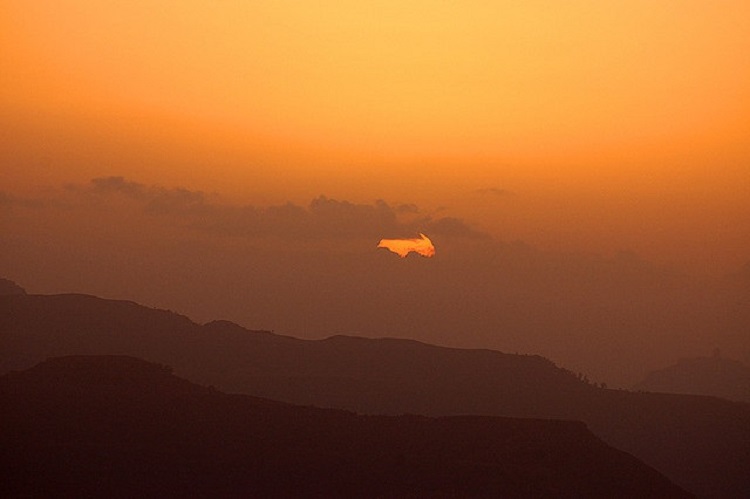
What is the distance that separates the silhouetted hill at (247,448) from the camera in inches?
3381

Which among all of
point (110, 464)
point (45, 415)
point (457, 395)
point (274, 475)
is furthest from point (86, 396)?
point (457, 395)

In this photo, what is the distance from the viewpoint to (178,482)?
86062 mm

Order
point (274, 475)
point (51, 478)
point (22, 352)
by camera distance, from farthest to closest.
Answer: point (22, 352)
point (274, 475)
point (51, 478)

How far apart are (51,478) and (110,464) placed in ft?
16.5

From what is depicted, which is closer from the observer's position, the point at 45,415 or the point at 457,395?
the point at 45,415

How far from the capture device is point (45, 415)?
91.6 m

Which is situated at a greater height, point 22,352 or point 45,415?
point 45,415

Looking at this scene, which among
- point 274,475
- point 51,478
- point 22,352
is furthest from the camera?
point 22,352

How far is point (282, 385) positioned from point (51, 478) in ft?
363

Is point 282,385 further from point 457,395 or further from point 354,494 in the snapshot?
point 354,494

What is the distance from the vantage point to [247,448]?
92.6 m

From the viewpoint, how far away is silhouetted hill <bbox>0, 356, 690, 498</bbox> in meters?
85.9

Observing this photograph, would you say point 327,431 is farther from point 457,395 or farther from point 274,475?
point 457,395

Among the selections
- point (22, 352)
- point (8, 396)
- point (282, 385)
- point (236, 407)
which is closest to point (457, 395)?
point (282, 385)
